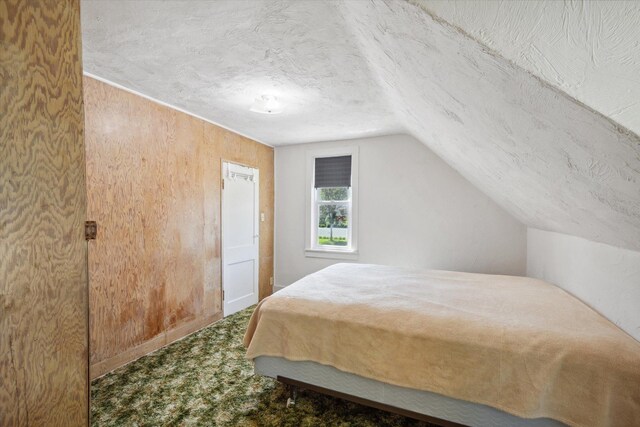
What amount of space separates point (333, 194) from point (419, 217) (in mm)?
1312

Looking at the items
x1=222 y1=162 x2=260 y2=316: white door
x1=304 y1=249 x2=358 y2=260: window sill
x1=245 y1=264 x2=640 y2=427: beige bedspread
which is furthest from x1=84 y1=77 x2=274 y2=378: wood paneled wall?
x1=304 y1=249 x2=358 y2=260: window sill

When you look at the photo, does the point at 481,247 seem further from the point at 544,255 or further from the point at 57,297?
the point at 57,297

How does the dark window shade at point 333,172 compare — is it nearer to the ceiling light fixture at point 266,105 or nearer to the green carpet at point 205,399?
the ceiling light fixture at point 266,105

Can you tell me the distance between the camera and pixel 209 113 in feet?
10.3

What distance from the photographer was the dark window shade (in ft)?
13.9

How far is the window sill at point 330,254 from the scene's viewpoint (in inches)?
163

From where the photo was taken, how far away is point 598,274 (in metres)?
1.82

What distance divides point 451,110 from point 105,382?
10.3ft

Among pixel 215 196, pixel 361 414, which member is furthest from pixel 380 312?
pixel 215 196

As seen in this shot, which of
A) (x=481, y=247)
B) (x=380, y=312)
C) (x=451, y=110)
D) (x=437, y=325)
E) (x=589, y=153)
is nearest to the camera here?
(x=589, y=153)

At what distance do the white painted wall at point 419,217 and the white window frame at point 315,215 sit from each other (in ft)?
0.26

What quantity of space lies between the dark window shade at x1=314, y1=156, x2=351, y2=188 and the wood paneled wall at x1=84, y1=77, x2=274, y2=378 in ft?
4.50

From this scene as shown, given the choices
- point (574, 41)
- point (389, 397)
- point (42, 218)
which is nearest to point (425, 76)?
point (574, 41)

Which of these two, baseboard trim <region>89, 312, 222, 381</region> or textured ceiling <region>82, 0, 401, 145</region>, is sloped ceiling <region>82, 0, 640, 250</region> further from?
baseboard trim <region>89, 312, 222, 381</region>
